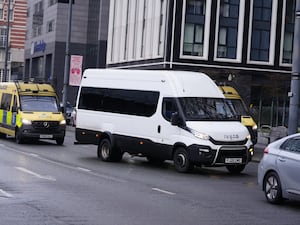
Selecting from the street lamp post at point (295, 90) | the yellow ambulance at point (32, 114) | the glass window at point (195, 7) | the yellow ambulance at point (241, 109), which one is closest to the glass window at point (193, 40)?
the glass window at point (195, 7)

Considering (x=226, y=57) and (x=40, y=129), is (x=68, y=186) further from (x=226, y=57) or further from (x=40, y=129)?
(x=226, y=57)

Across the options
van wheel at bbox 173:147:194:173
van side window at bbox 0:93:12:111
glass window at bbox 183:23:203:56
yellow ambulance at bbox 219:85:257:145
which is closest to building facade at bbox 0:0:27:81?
glass window at bbox 183:23:203:56

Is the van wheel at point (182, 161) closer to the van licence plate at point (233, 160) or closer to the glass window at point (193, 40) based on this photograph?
the van licence plate at point (233, 160)

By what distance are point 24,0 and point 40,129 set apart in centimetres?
8306

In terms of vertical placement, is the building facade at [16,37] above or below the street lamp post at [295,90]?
above

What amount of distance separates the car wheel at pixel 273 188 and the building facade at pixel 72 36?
6537cm

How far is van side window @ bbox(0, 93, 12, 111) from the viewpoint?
2718 centimetres

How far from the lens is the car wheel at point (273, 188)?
11.7m

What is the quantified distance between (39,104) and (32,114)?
783 mm

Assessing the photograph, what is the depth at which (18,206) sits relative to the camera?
10.4 meters

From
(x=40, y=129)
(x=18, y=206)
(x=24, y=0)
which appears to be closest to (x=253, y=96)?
(x=40, y=129)

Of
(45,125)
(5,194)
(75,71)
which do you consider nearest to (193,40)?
(75,71)

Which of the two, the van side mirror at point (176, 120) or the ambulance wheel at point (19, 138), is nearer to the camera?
the van side mirror at point (176, 120)

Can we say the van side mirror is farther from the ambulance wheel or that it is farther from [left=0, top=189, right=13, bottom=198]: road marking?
the ambulance wheel
